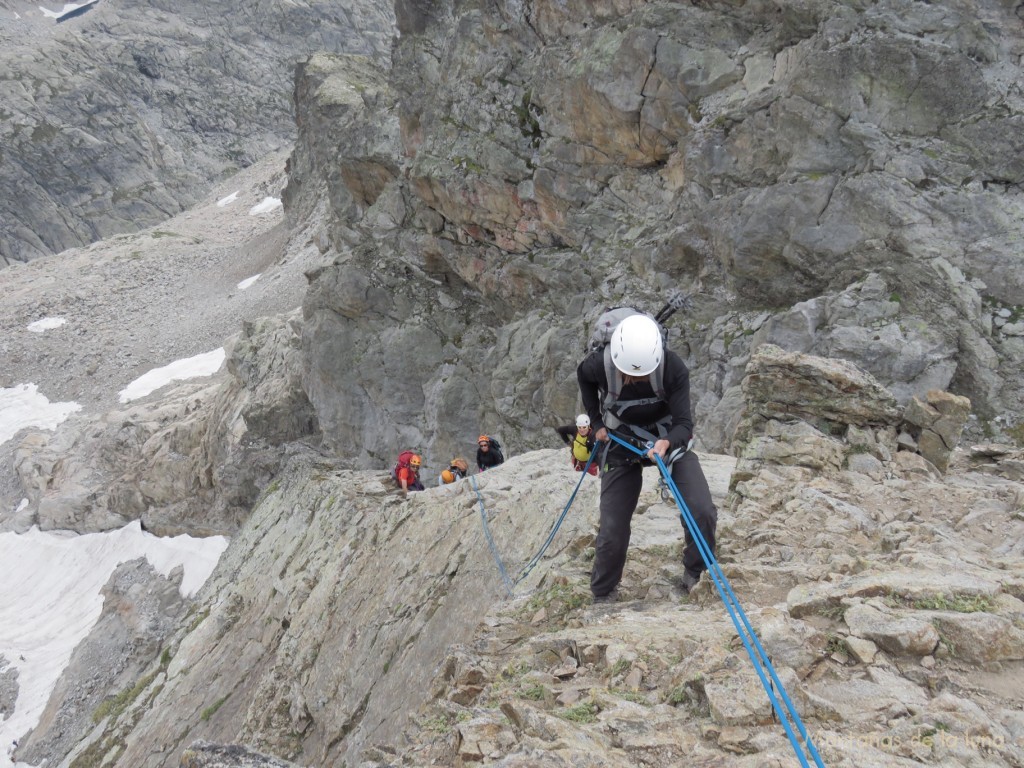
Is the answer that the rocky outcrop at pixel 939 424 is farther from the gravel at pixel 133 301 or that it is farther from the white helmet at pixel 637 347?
the gravel at pixel 133 301

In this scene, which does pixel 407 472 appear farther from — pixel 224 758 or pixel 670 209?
pixel 670 209

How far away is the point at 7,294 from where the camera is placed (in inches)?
2640

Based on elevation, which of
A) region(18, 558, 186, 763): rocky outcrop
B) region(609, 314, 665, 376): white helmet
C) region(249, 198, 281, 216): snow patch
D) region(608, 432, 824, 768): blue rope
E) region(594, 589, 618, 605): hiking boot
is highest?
region(249, 198, 281, 216): snow patch

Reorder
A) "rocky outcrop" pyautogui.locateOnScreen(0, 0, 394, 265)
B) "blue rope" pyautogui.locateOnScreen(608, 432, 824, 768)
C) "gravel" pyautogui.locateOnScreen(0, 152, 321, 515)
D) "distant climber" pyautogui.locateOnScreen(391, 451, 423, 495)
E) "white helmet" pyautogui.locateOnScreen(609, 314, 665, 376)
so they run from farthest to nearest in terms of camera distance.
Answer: "rocky outcrop" pyautogui.locateOnScreen(0, 0, 394, 265), "gravel" pyautogui.locateOnScreen(0, 152, 321, 515), "distant climber" pyautogui.locateOnScreen(391, 451, 423, 495), "white helmet" pyautogui.locateOnScreen(609, 314, 665, 376), "blue rope" pyautogui.locateOnScreen(608, 432, 824, 768)

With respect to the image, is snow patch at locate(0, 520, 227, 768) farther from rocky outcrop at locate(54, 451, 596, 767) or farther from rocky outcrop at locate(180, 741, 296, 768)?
rocky outcrop at locate(180, 741, 296, 768)

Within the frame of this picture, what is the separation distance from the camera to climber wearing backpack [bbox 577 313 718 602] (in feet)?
21.2

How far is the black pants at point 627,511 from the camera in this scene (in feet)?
22.3

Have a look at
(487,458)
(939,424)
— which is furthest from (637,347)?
(487,458)

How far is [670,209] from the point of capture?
20844mm

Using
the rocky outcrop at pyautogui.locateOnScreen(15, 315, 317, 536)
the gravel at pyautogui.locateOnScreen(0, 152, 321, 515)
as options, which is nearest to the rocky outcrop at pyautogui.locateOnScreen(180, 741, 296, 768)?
the rocky outcrop at pyautogui.locateOnScreen(15, 315, 317, 536)

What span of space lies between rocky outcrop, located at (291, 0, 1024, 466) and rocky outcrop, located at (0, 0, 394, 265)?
87882 mm

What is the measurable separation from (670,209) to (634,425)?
15.6m

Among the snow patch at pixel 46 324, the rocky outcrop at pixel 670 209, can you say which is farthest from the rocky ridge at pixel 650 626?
the snow patch at pixel 46 324

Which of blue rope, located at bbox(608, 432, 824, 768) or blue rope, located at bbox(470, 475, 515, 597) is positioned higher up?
blue rope, located at bbox(608, 432, 824, 768)
